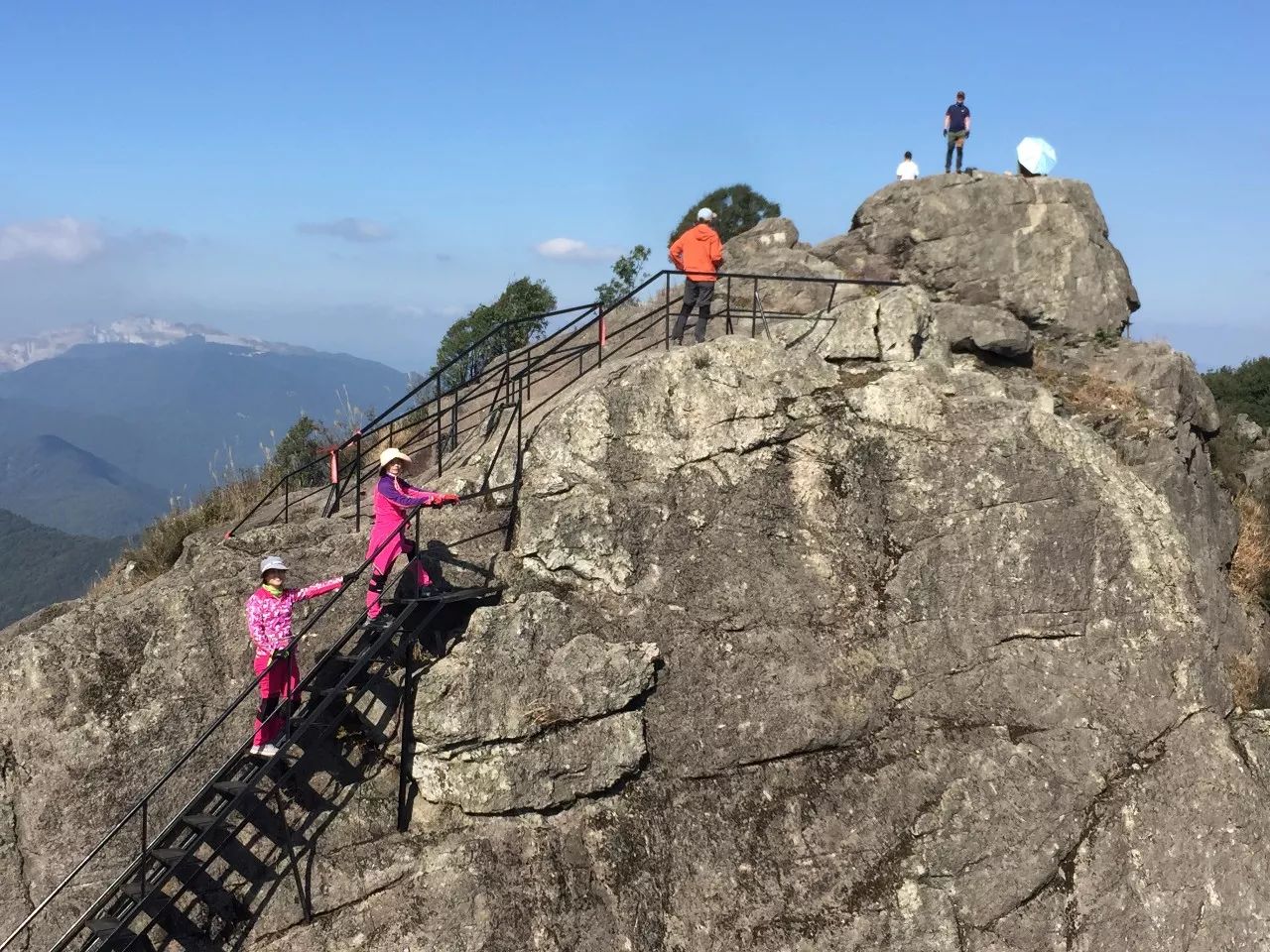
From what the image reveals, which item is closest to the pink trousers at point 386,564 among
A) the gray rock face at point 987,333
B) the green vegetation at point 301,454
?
the green vegetation at point 301,454

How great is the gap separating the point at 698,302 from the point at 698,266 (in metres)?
0.61

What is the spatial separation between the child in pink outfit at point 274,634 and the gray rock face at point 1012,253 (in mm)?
15686

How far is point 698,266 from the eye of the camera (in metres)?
15.5

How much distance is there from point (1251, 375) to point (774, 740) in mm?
38549

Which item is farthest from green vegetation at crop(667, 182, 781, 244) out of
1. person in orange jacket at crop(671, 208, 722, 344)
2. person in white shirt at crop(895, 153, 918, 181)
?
person in orange jacket at crop(671, 208, 722, 344)

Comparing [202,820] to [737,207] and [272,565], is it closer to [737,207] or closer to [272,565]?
[272,565]

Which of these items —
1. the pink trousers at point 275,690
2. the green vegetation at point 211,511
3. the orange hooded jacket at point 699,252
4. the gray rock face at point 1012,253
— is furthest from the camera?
the gray rock face at point 1012,253

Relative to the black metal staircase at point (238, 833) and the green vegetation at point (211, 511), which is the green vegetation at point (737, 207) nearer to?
the green vegetation at point (211, 511)

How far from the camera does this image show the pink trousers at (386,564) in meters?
11.0

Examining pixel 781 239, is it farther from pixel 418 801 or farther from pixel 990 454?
pixel 418 801

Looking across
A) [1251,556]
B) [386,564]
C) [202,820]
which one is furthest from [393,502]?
[1251,556]

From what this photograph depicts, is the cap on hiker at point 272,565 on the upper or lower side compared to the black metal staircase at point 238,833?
upper

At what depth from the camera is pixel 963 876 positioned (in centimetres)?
1088

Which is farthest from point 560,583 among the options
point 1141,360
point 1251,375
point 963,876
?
point 1251,375
